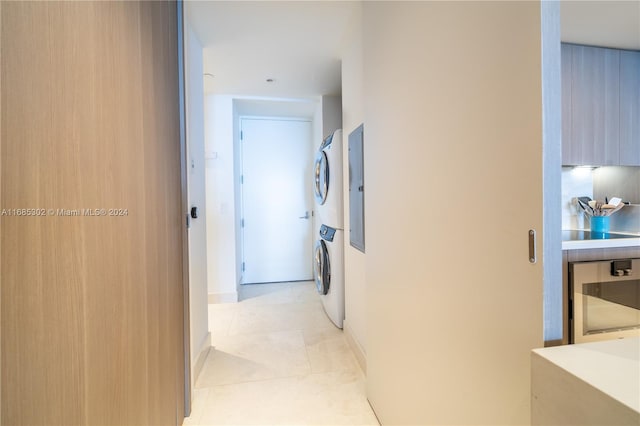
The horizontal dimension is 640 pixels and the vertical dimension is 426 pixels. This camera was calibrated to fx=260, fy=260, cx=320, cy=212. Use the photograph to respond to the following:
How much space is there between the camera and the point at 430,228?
91cm

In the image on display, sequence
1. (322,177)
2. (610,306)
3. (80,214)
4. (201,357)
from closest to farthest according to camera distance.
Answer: (80,214) < (610,306) < (201,357) < (322,177)

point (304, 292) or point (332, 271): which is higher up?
point (332, 271)

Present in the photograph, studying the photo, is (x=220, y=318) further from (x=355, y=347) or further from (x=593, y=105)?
(x=593, y=105)

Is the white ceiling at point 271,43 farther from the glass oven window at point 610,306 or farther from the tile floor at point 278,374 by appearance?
the tile floor at point 278,374

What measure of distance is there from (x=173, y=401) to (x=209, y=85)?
2870 mm

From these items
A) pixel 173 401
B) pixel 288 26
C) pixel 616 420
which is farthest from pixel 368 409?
pixel 288 26

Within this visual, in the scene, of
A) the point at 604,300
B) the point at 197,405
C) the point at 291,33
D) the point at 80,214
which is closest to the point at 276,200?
the point at 291,33

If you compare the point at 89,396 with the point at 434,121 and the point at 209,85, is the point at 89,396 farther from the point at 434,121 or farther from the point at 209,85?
the point at 209,85

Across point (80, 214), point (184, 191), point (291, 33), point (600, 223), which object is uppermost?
point (291, 33)

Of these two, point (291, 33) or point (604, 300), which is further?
point (291, 33)

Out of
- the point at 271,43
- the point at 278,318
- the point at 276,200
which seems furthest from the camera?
the point at 276,200

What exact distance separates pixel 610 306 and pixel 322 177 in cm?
208

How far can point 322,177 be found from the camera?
103 inches

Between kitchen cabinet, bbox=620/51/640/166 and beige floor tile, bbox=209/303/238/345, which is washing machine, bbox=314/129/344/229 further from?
kitchen cabinet, bbox=620/51/640/166
